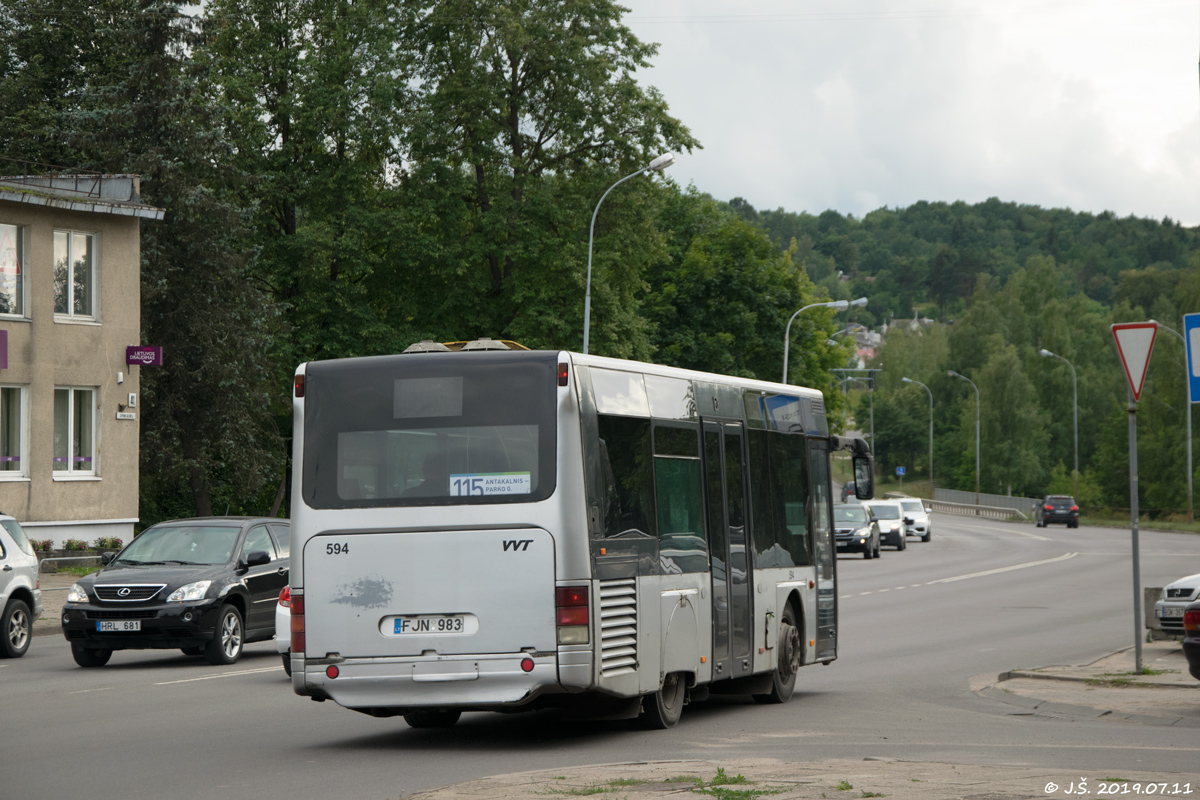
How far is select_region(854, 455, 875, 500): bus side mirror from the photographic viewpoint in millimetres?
14711

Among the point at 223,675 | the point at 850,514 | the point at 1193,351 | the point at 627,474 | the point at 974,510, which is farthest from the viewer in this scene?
the point at 974,510

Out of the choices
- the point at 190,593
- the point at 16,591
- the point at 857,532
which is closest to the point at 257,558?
the point at 190,593

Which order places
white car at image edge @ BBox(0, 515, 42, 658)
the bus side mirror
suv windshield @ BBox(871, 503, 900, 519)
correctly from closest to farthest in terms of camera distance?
1. the bus side mirror
2. white car at image edge @ BBox(0, 515, 42, 658)
3. suv windshield @ BBox(871, 503, 900, 519)

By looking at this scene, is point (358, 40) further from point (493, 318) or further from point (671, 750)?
point (671, 750)

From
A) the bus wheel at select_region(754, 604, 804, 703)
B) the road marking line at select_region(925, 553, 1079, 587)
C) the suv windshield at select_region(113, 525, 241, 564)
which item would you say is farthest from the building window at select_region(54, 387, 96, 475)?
the bus wheel at select_region(754, 604, 804, 703)

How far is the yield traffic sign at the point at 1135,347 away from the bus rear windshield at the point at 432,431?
7037 millimetres

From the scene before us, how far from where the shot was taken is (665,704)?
1139cm

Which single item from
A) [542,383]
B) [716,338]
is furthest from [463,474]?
[716,338]

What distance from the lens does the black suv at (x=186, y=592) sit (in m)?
16.7

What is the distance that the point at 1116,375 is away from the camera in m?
120

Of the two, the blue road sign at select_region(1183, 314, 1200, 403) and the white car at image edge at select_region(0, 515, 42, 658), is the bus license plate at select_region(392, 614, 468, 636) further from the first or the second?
the white car at image edge at select_region(0, 515, 42, 658)

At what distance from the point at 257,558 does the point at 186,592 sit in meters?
0.97

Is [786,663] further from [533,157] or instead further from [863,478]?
[533,157]

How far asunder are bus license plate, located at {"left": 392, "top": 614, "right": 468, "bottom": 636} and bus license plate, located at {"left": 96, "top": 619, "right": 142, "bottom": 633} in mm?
7501
